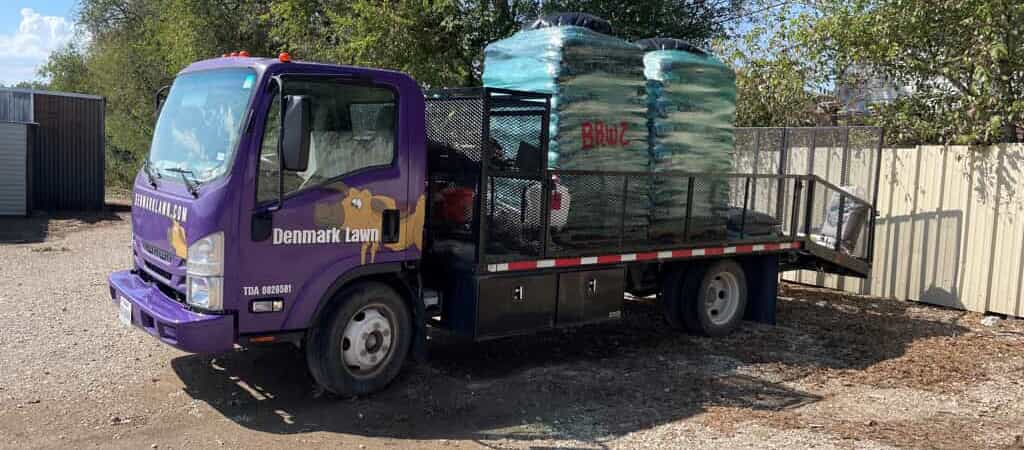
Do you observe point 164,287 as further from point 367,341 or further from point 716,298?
point 716,298

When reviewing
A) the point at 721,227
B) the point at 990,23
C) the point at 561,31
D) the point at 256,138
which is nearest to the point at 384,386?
the point at 256,138

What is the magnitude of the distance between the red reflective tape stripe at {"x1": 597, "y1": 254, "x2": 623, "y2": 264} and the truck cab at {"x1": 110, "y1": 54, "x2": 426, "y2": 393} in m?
1.77

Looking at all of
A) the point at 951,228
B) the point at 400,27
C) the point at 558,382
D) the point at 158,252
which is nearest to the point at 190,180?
the point at 158,252

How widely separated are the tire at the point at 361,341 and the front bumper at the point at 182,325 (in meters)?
0.68

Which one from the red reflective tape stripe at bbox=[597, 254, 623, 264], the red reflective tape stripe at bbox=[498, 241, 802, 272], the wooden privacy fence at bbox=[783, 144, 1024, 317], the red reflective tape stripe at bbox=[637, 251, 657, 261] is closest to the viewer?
the red reflective tape stripe at bbox=[498, 241, 802, 272]

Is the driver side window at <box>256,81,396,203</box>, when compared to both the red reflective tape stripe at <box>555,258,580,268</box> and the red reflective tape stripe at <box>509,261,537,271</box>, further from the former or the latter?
the red reflective tape stripe at <box>555,258,580,268</box>

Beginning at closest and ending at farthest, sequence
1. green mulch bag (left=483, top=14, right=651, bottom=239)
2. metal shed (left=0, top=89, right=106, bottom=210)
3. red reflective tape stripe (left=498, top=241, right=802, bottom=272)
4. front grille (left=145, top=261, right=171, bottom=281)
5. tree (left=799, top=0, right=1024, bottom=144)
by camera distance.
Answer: front grille (left=145, top=261, right=171, bottom=281) < red reflective tape stripe (left=498, top=241, right=802, bottom=272) < green mulch bag (left=483, top=14, right=651, bottom=239) < tree (left=799, top=0, right=1024, bottom=144) < metal shed (left=0, top=89, right=106, bottom=210)

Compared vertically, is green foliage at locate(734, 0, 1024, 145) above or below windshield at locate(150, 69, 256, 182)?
above

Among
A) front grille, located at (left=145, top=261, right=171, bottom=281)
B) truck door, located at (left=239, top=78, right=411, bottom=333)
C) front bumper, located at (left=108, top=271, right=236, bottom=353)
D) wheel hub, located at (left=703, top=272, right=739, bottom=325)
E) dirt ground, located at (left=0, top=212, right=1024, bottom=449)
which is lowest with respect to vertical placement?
dirt ground, located at (left=0, top=212, right=1024, bottom=449)

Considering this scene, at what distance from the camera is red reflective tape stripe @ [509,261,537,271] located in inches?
257

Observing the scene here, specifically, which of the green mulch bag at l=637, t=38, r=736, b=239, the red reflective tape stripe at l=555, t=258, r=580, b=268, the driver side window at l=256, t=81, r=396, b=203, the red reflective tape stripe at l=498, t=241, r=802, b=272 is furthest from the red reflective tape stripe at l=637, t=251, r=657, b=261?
the driver side window at l=256, t=81, r=396, b=203

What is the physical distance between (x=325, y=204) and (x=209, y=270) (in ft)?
2.88

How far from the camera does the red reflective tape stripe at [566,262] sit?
22.6 ft

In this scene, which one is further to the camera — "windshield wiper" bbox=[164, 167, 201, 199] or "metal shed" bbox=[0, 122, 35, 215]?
"metal shed" bbox=[0, 122, 35, 215]
